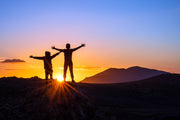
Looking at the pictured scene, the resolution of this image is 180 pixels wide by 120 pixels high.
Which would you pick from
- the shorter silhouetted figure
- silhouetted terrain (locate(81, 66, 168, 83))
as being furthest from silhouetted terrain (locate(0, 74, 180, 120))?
silhouetted terrain (locate(81, 66, 168, 83))

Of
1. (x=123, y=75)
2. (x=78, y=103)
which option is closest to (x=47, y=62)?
(x=78, y=103)

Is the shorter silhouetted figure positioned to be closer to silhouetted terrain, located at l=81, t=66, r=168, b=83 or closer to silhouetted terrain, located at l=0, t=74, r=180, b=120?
silhouetted terrain, located at l=0, t=74, r=180, b=120

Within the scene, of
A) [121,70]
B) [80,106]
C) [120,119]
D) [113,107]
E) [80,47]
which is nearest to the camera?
[80,106]

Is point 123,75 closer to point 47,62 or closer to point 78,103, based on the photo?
point 47,62

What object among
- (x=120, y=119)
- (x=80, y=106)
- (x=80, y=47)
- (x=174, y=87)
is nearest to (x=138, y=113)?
(x=120, y=119)

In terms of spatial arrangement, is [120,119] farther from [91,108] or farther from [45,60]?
[45,60]

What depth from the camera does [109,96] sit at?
13.2 metres

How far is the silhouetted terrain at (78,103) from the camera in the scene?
835 centimetres

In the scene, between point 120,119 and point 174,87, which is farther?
point 174,87

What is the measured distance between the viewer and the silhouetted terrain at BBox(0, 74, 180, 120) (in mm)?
8352

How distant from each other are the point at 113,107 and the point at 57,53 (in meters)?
4.72

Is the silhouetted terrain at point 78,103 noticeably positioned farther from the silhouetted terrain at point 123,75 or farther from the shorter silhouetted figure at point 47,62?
the silhouetted terrain at point 123,75

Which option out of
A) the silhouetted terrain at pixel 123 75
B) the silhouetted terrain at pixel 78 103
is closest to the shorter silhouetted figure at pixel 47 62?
the silhouetted terrain at pixel 78 103

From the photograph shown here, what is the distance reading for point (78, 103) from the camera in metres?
9.27
